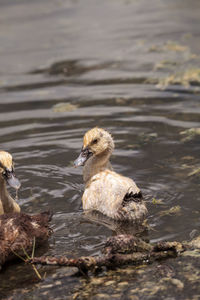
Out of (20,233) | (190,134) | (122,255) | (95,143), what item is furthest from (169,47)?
(122,255)

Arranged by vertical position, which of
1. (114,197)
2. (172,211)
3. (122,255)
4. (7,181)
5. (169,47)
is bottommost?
(172,211)

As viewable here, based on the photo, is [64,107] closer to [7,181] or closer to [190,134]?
[190,134]

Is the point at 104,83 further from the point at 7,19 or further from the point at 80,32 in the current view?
the point at 7,19

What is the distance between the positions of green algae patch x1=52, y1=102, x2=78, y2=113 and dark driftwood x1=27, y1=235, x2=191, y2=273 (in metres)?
4.73

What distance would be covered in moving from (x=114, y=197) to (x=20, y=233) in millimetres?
1266

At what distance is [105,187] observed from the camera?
6.98m

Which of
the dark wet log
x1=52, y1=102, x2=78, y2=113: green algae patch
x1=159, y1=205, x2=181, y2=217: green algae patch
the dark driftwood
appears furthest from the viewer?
x1=52, y1=102, x2=78, y2=113: green algae patch

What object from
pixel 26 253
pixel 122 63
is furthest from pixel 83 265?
pixel 122 63

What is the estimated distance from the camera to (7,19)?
14.8 m

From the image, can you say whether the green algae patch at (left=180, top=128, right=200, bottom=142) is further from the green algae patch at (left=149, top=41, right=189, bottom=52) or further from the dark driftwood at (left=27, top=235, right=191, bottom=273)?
the green algae patch at (left=149, top=41, right=189, bottom=52)

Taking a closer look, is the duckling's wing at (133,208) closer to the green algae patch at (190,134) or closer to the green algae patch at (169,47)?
the green algae patch at (190,134)

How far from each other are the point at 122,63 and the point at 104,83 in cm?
107

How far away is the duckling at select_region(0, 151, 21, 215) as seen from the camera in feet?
22.0

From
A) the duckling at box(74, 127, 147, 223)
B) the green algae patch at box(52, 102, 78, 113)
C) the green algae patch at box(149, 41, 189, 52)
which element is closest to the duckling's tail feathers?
the duckling at box(74, 127, 147, 223)
